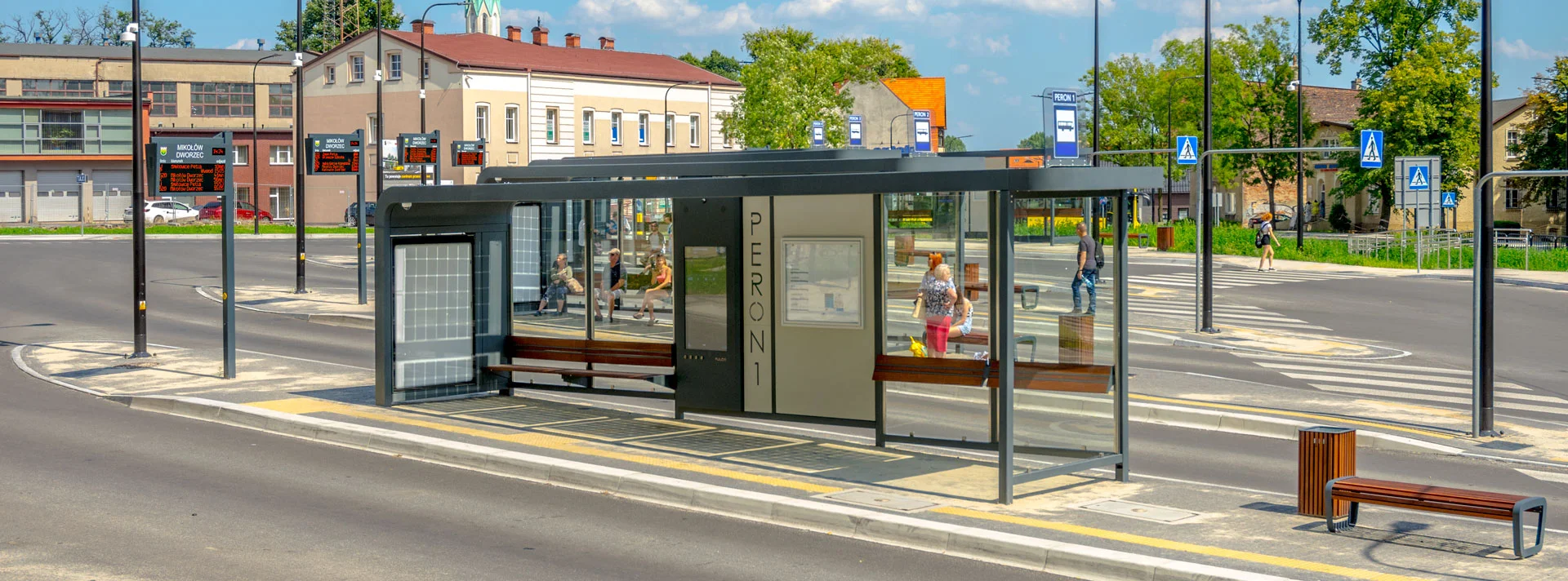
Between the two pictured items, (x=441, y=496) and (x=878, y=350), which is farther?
(x=878, y=350)

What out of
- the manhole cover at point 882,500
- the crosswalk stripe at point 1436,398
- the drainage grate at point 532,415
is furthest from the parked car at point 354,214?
the manhole cover at point 882,500

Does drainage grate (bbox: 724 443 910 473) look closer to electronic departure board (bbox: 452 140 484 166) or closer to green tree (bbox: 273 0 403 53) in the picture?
electronic departure board (bbox: 452 140 484 166)

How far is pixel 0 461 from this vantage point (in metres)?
12.2

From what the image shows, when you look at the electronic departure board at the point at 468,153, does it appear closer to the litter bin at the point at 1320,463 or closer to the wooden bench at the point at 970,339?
the wooden bench at the point at 970,339

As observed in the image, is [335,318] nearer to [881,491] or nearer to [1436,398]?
[881,491]

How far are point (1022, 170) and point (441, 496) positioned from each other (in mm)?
5007

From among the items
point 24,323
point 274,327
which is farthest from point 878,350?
point 24,323

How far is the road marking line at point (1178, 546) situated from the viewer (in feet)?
27.0

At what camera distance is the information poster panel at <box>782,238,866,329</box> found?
12398 mm

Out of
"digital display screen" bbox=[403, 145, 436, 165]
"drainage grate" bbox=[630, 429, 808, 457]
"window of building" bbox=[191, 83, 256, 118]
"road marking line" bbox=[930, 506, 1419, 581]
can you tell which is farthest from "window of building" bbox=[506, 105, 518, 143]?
"road marking line" bbox=[930, 506, 1419, 581]

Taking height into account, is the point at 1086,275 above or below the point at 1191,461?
above

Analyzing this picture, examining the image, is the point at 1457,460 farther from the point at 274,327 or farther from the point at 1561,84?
the point at 1561,84

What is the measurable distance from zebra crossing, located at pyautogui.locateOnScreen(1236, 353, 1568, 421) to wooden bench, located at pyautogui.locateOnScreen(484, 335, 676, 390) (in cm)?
901

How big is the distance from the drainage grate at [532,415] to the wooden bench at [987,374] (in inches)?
144
